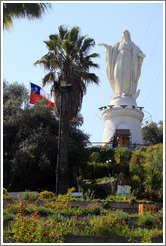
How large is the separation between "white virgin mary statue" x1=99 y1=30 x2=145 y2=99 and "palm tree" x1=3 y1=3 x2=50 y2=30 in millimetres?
21761

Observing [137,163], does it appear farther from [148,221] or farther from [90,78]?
[148,221]

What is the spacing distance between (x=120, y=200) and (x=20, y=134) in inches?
363

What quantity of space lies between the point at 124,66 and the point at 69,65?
598 inches

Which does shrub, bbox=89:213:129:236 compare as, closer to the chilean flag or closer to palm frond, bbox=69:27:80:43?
palm frond, bbox=69:27:80:43

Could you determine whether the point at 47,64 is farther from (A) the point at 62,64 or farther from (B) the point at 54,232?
(B) the point at 54,232

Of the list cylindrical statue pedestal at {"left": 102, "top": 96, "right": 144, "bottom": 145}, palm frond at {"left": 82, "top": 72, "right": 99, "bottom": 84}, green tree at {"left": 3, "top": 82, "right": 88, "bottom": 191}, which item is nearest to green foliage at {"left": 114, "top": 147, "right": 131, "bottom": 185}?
green tree at {"left": 3, "top": 82, "right": 88, "bottom": 191}

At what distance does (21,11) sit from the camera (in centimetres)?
1104

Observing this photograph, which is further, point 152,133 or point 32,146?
point 152,133

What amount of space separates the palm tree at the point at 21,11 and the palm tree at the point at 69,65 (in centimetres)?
714

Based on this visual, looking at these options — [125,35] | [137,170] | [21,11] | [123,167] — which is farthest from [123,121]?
[21,11]

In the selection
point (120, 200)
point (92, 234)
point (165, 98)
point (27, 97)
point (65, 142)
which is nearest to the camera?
point (165, 98)

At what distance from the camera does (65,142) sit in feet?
56.5

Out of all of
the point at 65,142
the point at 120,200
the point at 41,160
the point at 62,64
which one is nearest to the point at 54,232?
the point at 120,200

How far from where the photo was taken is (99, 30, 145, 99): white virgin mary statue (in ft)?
108
